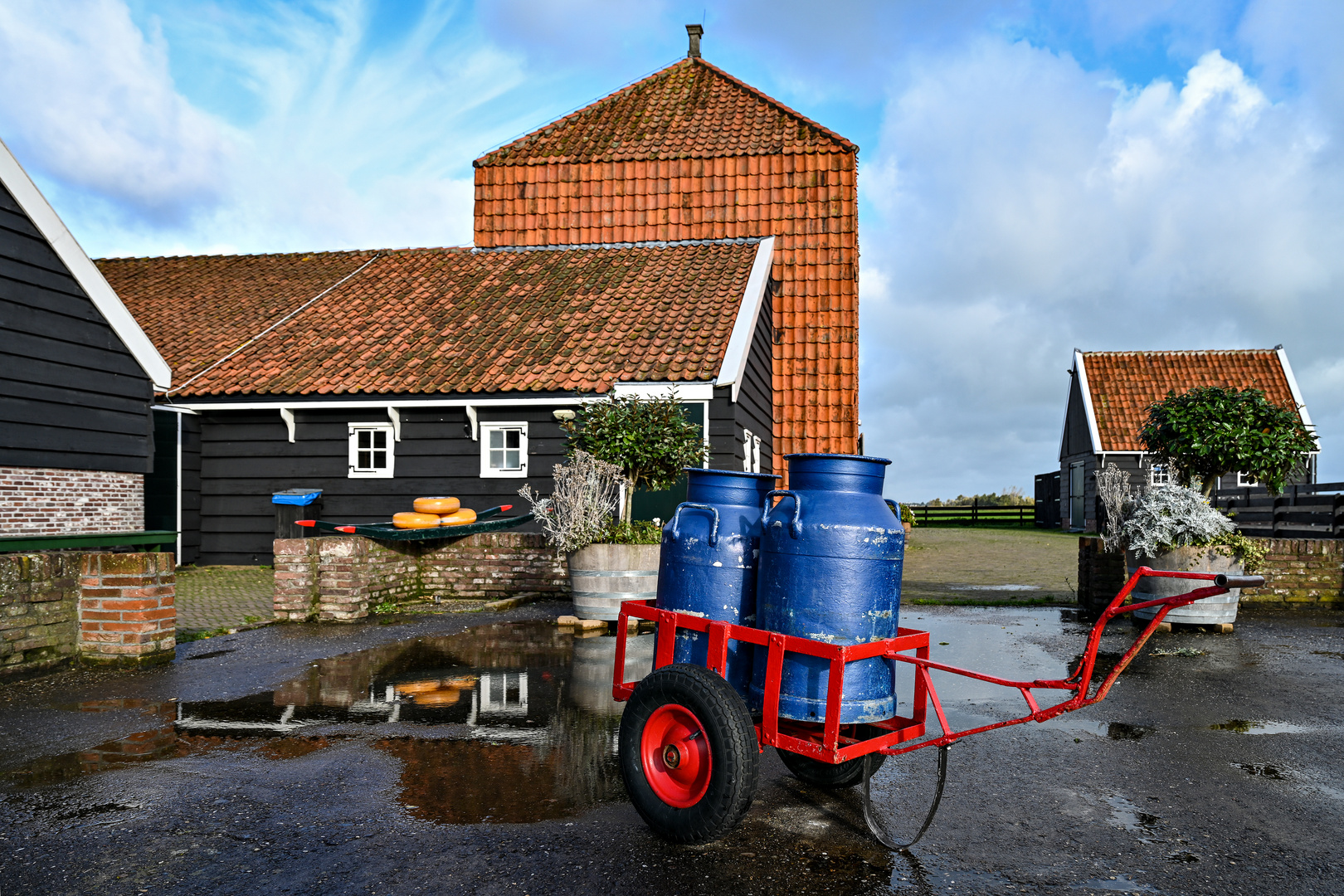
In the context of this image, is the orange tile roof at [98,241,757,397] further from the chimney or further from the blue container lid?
the chimney

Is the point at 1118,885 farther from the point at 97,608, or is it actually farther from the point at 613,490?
the point at 613,490

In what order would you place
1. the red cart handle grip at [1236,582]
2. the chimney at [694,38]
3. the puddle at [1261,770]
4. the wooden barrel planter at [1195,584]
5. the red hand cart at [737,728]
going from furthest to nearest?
1. the chimney at [694,38]
2. the wooden barrel planter at [1195,584]
3. the puddle at [1261,770]
4. the red hand cart at [737,728]
5. the red cart handle grip at [1236,582]

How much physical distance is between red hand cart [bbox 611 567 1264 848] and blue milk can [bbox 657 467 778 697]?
16 centimetres

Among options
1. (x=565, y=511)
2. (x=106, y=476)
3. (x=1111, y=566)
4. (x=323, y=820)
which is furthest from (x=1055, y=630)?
(x=106, y=476)

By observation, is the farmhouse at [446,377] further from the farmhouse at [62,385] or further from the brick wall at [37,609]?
the brick wall at [37,609]

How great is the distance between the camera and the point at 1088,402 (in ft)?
95.7

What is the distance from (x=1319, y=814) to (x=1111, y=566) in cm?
717

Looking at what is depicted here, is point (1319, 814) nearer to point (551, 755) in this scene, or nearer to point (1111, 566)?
point (551, 755)

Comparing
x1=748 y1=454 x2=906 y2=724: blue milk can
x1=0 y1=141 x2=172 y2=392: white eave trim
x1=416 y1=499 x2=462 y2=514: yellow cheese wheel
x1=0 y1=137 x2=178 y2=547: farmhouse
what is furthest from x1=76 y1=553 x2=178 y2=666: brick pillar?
x1=748 y1=454 x2=906 y2=724: blue milk can

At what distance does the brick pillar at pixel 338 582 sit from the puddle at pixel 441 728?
213 centimetres

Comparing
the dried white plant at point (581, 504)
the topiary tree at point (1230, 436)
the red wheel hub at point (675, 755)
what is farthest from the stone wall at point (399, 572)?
the topiary tree at point (1230, 436)

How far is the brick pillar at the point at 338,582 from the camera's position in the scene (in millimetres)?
9727

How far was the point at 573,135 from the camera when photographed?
797 inches

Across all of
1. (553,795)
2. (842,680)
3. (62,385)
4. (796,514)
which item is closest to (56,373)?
(62,385)
